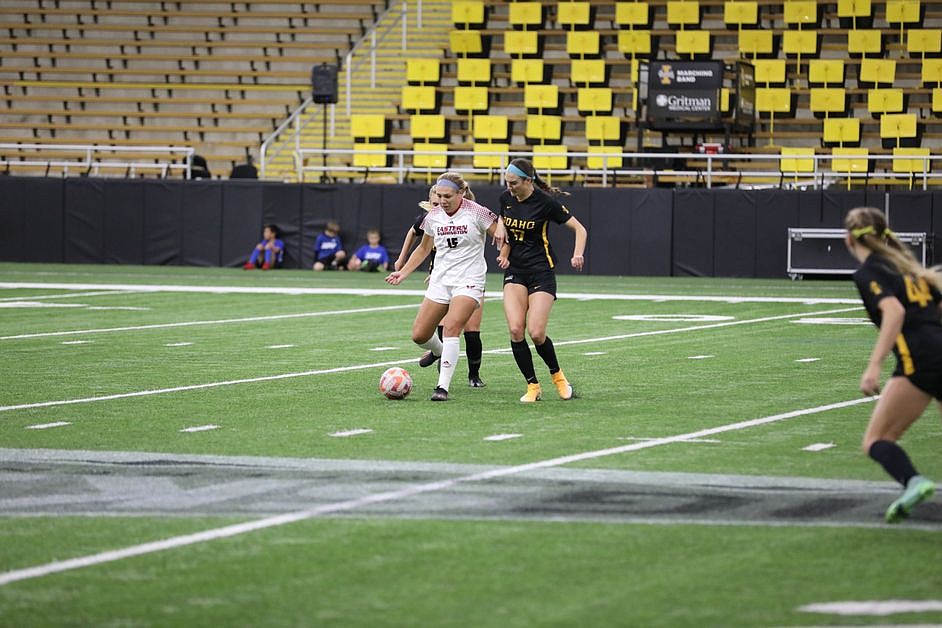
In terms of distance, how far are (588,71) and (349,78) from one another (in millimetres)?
5917

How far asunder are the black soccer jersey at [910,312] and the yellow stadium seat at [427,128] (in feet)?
97.2

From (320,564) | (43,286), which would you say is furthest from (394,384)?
(43,286)

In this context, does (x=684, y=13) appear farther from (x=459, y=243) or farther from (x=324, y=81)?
(x=459, y=243)

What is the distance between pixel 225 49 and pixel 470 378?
103ft

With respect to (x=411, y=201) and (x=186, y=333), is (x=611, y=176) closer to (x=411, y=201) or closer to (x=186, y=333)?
(x=411, y=201)

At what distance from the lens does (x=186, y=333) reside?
18.6m

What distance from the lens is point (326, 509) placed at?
773 centimetres

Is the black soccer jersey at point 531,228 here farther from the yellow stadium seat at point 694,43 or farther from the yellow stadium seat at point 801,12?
the yellow stadium seat at point 801,12

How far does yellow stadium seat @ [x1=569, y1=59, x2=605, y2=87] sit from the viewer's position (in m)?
37.5

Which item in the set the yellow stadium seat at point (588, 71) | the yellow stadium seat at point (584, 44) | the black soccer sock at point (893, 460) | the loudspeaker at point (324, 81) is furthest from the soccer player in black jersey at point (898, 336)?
the yellow stadium seat at point (584, 44)

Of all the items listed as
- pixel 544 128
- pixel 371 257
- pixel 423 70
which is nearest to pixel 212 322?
pixel 371 257

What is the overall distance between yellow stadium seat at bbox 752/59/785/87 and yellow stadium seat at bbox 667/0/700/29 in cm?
A: 243

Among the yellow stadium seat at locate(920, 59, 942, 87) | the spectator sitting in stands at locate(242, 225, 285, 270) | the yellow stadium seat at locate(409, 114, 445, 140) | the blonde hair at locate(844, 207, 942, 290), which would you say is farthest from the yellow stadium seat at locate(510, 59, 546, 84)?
the blonde hair at locate(844, 207, 942, 290)

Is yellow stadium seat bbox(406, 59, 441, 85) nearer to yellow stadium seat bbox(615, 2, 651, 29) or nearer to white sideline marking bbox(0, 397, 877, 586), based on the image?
yellow stadium seat bbox(615, 2, 651, 29)
